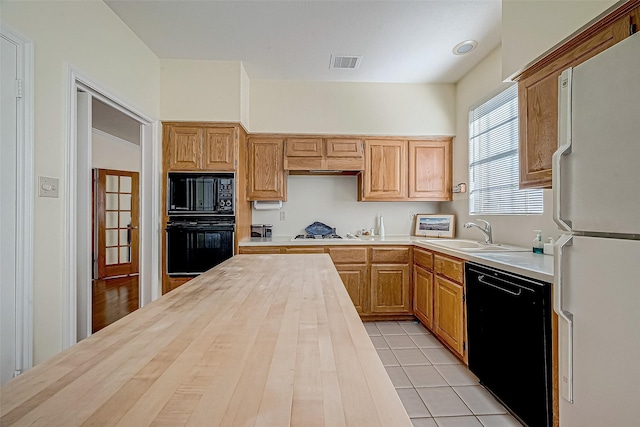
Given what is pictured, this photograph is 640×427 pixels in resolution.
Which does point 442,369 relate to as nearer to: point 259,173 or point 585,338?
point 585,338

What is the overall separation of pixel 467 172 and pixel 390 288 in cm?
154

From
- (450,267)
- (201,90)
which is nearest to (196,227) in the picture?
(201,90)

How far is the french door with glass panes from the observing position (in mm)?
5594

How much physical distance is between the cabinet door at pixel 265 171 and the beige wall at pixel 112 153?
3234 millimetres

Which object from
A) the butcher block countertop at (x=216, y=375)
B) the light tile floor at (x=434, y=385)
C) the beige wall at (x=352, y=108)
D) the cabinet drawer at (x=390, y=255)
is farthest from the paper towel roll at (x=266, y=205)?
the butcher block countertop at (x=216, y=375)

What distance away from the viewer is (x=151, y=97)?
3207mm

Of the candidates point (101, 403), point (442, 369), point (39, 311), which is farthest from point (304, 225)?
point (101, 403)

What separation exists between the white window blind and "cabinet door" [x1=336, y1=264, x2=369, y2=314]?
54.3 inches

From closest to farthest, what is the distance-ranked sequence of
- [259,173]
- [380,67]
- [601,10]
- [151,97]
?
[601,10], [151,97], [380,67], [259,173]

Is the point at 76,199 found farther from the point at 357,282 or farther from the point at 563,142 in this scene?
the point at 563,142

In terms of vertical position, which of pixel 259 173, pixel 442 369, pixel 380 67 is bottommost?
pixel 442 369

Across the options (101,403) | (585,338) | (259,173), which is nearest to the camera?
(101,403)

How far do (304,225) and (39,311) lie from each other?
2705 millimetres

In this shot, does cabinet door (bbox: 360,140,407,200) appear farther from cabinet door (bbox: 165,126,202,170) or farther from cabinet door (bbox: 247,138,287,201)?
cabinet door (bbox: 165,126,202,170)
